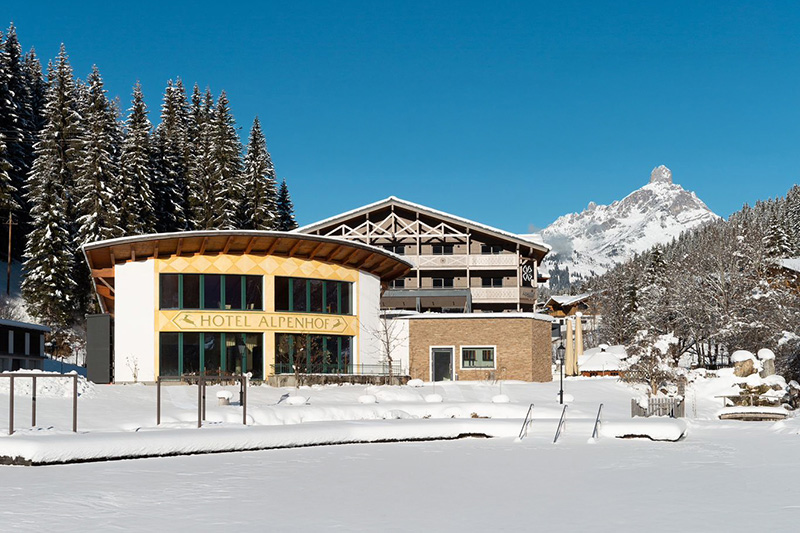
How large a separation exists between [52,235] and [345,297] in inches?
850

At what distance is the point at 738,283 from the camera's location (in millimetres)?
59844

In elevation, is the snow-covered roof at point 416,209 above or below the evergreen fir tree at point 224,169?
below

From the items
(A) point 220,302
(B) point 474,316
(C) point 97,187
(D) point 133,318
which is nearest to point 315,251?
(A) point 220,302

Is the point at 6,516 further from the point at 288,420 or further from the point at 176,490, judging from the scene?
the point at 288,420

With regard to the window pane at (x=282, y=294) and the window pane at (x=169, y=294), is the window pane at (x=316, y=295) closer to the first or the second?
the window pane at (x=282, y=294)

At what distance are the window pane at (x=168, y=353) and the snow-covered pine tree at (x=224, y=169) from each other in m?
31.2

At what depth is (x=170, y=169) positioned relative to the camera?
72.6 m

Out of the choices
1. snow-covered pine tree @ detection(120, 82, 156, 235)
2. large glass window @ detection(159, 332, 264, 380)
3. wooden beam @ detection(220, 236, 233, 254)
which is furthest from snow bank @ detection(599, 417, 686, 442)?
snow-covered pine tree @ detection(120, 82, 156, 235)

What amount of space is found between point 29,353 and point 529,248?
33.0m

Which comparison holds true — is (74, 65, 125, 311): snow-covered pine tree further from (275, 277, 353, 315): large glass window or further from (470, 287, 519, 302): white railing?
(470, 287, 519, 302): white railing

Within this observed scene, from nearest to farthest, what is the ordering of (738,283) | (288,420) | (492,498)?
(492,498) → (288,420) → (738,283)

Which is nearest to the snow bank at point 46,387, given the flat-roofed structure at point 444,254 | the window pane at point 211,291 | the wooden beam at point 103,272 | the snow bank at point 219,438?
the snow bank at point 219,438

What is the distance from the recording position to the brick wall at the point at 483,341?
47875 mm

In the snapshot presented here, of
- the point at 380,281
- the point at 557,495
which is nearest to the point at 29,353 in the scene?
the point at 380,281
